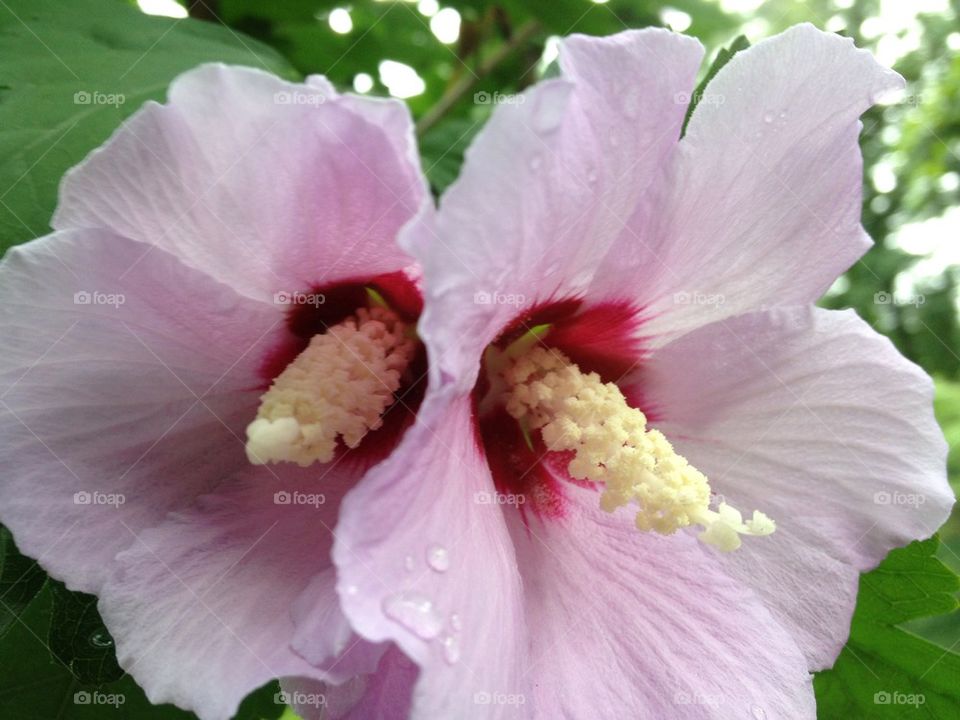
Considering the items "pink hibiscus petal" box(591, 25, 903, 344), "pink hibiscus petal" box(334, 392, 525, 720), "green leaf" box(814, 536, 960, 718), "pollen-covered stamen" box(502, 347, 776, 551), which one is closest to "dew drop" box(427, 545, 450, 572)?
"pink hibiscus petal" box(334, 392, 525, 720)

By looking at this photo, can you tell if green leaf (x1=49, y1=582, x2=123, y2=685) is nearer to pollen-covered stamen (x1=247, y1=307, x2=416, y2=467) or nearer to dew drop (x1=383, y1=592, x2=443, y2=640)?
pollen-covered stamen (x1=247, y1=307, x2=416, y2=467)

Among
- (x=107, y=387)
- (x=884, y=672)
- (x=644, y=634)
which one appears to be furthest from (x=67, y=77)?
(x=884, y=672)

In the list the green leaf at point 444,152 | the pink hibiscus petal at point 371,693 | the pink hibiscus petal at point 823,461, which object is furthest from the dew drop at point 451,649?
the green leaf at point 444,152

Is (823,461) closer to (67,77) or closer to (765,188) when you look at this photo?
(765,188)

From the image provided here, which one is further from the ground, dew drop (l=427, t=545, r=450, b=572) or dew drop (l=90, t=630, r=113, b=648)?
dew drop (l=427, t=545, r=450, b=572)

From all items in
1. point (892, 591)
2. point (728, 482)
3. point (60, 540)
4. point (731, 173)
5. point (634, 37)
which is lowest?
point (892, 591)

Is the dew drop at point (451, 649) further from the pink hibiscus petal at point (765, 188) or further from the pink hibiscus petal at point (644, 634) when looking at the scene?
the pink hibiscus petal at point (765, 188)

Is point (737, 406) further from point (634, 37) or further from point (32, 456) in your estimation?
point (32, 456)

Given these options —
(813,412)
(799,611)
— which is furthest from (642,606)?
(813,412)
